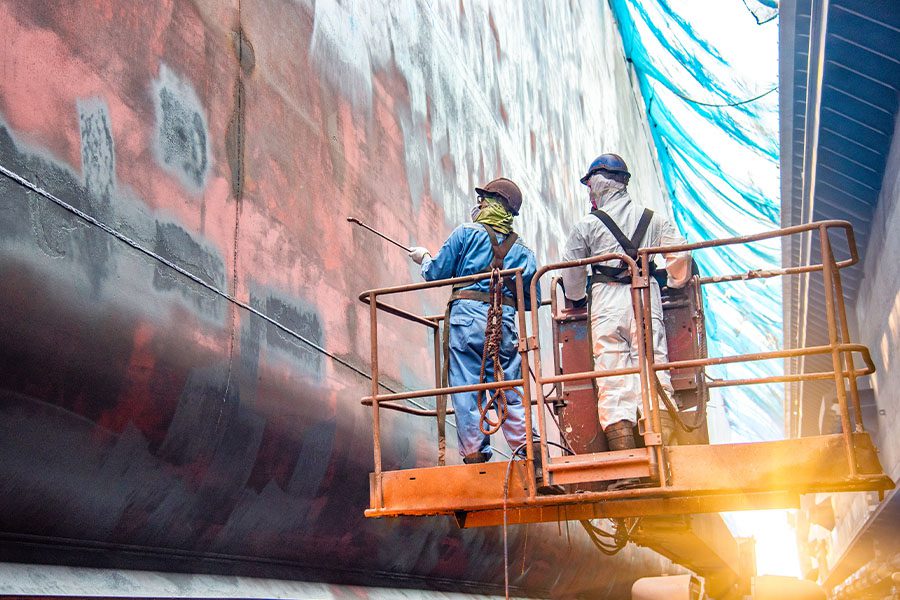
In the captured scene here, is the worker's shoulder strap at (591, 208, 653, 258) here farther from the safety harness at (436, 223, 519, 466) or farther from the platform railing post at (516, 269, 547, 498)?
the platform railing post at (516, 269, 547, 498)

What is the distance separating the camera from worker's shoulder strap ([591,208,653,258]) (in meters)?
4.97

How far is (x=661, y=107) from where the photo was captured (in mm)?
26781

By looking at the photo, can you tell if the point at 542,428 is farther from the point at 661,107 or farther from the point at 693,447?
the point at 661,107

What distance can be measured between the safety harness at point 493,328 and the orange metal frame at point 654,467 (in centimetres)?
24

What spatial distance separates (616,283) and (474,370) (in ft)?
2.92

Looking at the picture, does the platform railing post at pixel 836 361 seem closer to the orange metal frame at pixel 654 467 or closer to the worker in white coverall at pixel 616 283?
the orange metal frame at pixel 654 467

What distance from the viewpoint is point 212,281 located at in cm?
438

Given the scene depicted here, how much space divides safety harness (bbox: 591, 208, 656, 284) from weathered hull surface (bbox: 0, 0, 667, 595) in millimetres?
1632

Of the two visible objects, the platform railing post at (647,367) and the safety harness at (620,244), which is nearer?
the platform railing post at (647,367)

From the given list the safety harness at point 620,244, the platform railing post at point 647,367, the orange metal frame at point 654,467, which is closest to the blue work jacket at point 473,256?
the safety harness at point 620,244

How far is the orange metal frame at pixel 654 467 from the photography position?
408 cm

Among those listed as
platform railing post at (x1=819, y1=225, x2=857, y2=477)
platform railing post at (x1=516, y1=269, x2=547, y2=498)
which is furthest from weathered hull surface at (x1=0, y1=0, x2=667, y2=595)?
platform railing post at (x1=819, y1=225, x2=857, y2=477)

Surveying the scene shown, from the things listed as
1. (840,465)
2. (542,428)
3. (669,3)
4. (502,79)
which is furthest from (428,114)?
(669,3)

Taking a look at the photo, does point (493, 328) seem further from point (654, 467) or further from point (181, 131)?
point (181, 131)
